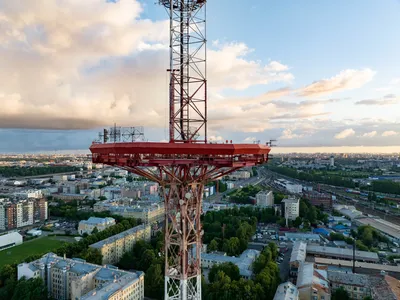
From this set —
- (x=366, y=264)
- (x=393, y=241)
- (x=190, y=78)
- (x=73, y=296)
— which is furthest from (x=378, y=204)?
(x=190, y=78)

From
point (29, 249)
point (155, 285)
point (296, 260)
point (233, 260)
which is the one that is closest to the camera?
point (155, 285)

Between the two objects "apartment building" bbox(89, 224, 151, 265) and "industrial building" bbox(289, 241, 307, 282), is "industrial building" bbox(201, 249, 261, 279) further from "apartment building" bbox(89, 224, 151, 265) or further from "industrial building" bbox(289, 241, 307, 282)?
"apartment building" bbox(89, 224, 151, 265)

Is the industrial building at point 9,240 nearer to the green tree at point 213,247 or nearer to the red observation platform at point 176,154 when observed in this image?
the green tree at point 213,247

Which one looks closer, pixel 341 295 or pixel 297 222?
pixel 341 295

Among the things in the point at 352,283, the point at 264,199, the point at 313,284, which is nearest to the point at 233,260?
the point at 313,284

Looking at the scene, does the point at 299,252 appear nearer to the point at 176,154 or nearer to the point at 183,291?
the point at 183,291

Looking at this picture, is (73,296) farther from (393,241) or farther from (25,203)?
(393,241)

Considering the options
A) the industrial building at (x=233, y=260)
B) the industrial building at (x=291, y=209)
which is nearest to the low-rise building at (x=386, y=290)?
the industrial building at (x=233, y=260)
